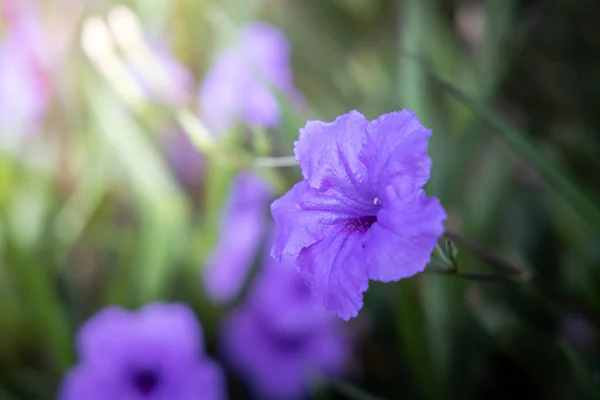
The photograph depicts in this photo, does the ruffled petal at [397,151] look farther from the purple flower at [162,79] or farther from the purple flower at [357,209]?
the purple flower at [162,79]

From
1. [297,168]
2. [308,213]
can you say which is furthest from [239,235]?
[308,213]

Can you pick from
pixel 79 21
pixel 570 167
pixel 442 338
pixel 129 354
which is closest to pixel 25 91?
pixel 79 21

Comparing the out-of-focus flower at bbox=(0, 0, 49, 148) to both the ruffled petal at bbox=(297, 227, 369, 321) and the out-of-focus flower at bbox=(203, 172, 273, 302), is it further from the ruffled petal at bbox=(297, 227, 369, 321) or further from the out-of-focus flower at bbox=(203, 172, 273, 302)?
the ruffled petal at bbox=(297, 227, 369, 321)

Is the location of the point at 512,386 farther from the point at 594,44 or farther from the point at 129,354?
the point at 594,44

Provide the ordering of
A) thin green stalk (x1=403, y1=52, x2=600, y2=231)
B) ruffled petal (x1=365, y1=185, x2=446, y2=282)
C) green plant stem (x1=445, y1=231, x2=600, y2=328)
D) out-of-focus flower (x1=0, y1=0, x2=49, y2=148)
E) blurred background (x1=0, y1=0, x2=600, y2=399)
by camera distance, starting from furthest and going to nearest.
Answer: out-of-focus flower (x1=0, y1=0, x2=49, y2=148) < blurred background (x1=0, y1=0, x2=600, y2=399) < thin green stalk (x1=403, y1=52, x2=600, y2=231) < green plant stem (x1=445, y1=231, x2=600, y2=328) < ruffled petal (x1=365, y1=185, x2=446, y2=282)

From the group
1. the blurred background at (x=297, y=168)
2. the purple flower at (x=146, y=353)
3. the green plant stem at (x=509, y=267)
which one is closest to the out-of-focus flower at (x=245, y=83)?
the blurred background at (x=297, y=168)

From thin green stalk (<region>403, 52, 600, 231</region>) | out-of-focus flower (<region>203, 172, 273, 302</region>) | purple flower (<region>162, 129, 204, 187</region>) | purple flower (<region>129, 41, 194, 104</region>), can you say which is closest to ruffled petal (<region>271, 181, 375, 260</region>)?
thin green stalk (<region>403, 52, 600, 231</region>)

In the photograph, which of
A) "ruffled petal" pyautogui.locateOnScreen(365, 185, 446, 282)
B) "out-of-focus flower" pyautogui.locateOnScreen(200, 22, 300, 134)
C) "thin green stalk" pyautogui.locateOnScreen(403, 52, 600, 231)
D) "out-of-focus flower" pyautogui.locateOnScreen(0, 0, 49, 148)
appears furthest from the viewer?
"out-of-focus flower" pyautogui.locateOnScreen(0, 0, 49, 148)
